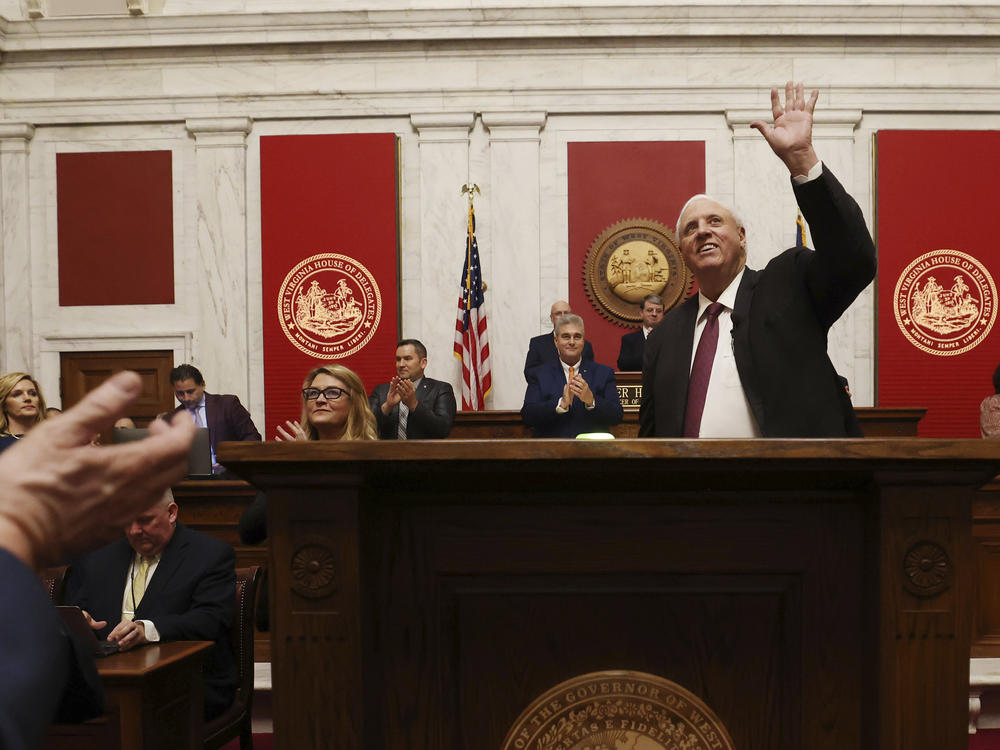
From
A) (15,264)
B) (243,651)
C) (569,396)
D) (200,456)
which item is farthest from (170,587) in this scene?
(15,264)

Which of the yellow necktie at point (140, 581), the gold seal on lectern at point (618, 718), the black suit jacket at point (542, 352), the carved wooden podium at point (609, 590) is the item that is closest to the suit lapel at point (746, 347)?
the carved wooden podium at point (609, 590)

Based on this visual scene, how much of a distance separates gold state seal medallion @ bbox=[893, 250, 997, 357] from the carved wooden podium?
8.95 metres

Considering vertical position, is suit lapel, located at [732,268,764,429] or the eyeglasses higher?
suit lapel, located at [732,268,764,429]

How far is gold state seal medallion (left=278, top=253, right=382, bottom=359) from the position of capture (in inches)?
395

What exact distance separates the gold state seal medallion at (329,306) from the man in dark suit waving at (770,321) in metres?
7.66

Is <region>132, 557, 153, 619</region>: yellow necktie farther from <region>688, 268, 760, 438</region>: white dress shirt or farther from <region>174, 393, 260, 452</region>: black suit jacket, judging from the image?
<region>174, 393, 260, 452</region>: black suit jacket

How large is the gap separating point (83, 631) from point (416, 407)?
2.97 m

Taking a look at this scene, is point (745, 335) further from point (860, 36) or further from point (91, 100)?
point (91, 100)

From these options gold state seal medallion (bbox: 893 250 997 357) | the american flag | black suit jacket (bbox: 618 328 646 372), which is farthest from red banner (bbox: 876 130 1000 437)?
the american flag

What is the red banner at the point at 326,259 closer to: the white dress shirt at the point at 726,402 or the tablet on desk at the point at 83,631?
the tablet on desk at the point at 83,631

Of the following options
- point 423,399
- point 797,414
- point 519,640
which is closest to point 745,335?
point 797,414

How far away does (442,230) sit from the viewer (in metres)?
9.91

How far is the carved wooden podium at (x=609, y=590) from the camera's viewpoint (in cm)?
161

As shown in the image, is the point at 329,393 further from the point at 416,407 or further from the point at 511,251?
the point at 511,251
